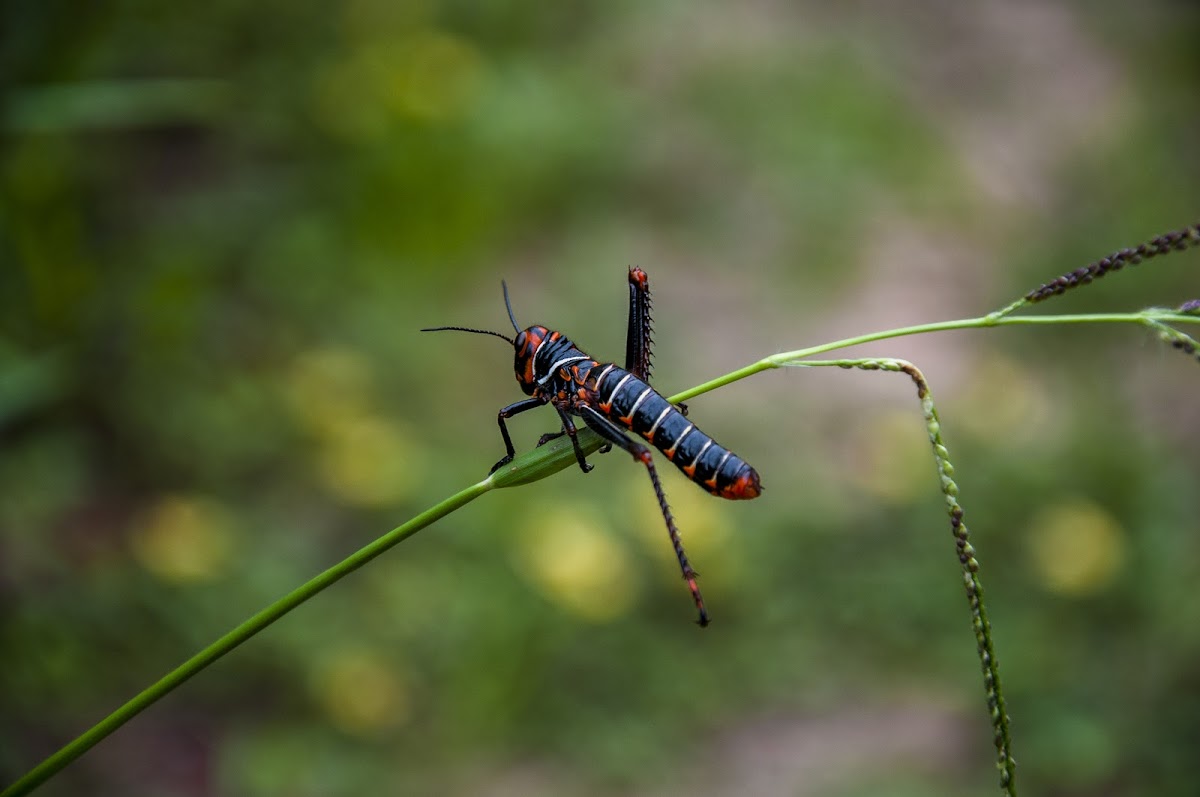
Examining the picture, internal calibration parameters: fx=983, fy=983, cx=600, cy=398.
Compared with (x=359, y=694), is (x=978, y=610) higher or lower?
lower

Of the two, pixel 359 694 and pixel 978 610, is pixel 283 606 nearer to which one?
pixel 978 610

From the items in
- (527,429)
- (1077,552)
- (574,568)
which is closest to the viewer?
(574,568)

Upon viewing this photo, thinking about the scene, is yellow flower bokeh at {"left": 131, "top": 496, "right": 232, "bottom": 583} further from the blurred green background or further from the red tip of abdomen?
the red tip of abdomen

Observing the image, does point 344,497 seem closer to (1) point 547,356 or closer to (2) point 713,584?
(2) point 713,584

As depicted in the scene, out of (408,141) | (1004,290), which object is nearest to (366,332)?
(408,141)

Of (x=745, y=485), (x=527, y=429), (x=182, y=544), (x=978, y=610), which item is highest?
(x=527, y=429)

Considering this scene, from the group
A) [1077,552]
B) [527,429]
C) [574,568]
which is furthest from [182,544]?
[1077,552]

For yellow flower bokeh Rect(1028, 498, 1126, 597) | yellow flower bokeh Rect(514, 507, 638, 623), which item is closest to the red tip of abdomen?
yellow flower bokeh Rect(514, 507, 638, 623)

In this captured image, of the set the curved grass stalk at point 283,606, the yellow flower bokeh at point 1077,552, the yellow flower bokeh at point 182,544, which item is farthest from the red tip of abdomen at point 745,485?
the yellow flower bokeh at point 1077,552
